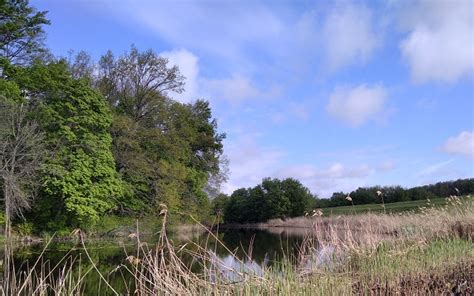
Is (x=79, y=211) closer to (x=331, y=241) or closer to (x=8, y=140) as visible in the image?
(x=8, y=140)

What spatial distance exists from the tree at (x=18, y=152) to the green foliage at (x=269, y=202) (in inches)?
1229

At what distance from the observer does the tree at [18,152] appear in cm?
2284

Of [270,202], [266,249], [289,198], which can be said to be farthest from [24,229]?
[289,198]

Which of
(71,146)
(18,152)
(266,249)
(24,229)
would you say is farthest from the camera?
(71,146)

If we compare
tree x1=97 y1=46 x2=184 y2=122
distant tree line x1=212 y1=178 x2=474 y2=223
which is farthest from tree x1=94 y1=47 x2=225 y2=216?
distant tree line x1=212 y1=178 x2=474 y2=223

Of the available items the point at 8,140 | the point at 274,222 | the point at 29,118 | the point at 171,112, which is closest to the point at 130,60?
the point at 171,112

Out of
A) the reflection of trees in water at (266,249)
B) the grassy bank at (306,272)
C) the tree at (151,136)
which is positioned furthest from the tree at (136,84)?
the grassy bank at (306,272)

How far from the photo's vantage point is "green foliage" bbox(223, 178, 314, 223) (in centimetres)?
5538

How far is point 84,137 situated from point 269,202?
32.0 m

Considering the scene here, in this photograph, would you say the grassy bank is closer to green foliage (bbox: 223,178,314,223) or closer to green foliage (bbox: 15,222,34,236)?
green foliage (bbox: 15,222,34,236)

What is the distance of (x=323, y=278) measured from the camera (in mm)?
4699

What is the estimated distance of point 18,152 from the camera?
2475 cm

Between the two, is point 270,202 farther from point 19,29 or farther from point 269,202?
point 19,29

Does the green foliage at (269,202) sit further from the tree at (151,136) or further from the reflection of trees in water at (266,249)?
the reflection of trees in water at (266,249)
